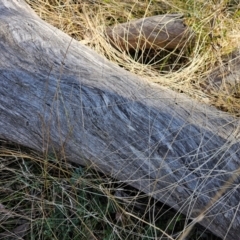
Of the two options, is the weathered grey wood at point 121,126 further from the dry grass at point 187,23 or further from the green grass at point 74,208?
the dry grass at point 187,23

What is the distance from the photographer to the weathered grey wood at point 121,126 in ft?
7.40

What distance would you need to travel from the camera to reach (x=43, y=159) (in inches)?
95.4

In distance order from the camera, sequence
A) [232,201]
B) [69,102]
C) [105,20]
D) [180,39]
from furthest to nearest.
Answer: [105,20] → [180,39] → [69,102] → [232,201]

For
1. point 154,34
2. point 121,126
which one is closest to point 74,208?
point 121,126

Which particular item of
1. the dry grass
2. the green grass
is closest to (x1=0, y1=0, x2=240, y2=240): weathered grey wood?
the green grass

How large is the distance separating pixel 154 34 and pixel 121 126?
50.0 inches

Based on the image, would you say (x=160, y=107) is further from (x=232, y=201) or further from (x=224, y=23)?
(x=224, y=23)

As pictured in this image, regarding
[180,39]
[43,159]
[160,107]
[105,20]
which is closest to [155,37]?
[180,39]

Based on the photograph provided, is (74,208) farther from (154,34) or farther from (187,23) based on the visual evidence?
(187,23)

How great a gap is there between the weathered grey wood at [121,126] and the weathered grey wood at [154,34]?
90cm

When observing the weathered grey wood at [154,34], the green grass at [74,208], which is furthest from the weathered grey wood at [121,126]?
the weathered grey wood at [154,34]

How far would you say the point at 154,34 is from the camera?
346 cm

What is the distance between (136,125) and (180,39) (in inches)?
49.5

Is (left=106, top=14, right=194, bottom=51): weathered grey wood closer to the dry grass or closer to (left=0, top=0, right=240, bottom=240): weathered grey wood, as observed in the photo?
the dry grass
